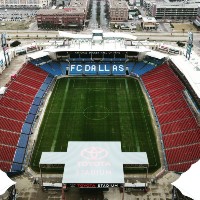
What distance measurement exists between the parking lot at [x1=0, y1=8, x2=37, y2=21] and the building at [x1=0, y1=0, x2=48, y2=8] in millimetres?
5094

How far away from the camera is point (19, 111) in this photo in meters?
60.7

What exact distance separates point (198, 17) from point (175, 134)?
3773 inches

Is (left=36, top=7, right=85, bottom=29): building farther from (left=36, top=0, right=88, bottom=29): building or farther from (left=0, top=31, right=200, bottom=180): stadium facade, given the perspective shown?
(left=0, top=31, right=200, bottom=180): stadium facade

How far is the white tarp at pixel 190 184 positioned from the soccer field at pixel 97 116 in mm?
9955

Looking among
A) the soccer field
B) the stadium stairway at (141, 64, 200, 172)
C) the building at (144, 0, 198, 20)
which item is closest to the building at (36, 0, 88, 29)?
Answer: the building at (144, 0, 198, 20)

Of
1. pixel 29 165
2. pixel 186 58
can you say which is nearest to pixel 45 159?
pixel 29 165

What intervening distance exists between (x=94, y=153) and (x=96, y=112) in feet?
71.9

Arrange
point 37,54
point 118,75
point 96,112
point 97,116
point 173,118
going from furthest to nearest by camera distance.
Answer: point 118,75
point 37,54
point 96,112
point 97,116
point 173,118

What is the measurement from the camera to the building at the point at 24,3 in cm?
16425

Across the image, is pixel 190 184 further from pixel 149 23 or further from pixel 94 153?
pixel 149 23

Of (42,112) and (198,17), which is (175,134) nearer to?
(42,112)

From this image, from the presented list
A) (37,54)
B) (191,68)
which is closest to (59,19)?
(37,54)

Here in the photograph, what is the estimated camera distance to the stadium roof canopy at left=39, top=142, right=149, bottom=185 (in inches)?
1497

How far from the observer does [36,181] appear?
43.2m
